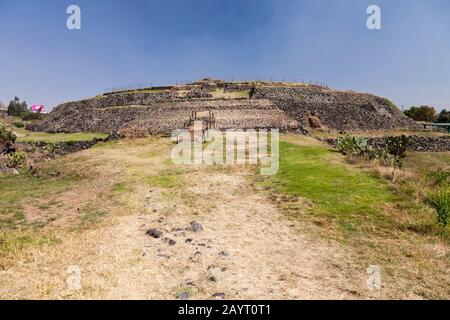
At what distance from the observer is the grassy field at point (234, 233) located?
6.70m

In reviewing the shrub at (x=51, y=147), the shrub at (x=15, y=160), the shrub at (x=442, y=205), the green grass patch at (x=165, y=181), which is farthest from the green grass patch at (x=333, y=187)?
the shrub at (x=51, y=147)

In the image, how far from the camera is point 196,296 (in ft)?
20.6

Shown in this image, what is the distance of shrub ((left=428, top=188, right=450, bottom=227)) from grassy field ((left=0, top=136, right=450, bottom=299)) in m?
0.29

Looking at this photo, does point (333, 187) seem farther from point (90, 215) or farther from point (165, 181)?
point (90, 215)

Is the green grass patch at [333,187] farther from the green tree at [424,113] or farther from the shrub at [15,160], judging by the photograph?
the green tree at [424,113]

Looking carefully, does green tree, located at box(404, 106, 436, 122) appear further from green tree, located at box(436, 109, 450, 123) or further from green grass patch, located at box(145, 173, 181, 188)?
green grass patch, located at box(145, 173, 181, 188)

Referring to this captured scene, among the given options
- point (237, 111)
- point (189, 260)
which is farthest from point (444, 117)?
point (189, 260)

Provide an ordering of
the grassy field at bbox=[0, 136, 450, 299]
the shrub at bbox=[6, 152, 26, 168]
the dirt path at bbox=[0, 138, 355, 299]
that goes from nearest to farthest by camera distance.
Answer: the dirt path at bbox=[0, 138, 355, 299]
the grassy field at bbox=[0, 136, 450, 299]
the shrub at bbox=[6, 152, 26, 168]

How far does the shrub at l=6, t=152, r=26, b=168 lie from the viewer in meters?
23.6

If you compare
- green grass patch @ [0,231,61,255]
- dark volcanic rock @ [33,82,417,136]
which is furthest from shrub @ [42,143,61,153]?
green grass patch @ [0,231,61,255]

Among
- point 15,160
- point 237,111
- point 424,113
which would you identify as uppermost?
point 424,113

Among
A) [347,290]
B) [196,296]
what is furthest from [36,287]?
[347,290]

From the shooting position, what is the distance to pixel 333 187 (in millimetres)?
13711

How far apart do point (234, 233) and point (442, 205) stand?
6136 millimetres
